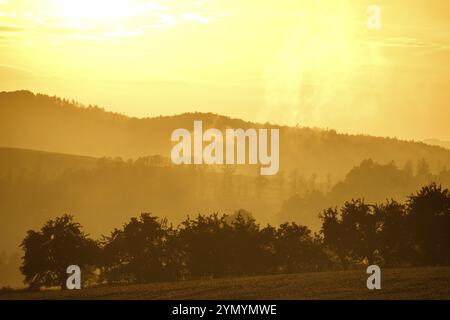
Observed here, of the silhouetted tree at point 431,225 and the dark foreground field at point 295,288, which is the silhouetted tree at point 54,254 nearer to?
the dark foreground field at point 295,288

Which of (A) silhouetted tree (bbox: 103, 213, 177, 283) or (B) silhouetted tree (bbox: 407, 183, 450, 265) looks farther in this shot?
(A) silhouetted tree (bbox: 103, 213, 177, 283)

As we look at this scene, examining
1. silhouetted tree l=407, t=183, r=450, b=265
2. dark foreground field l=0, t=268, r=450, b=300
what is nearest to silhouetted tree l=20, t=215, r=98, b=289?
dark foreground field l=0, t=268, r=450, b=300

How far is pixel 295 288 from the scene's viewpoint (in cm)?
6469

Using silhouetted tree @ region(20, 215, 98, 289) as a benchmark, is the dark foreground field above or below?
below

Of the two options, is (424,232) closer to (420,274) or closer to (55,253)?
(420,274)

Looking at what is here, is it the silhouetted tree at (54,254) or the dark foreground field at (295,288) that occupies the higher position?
the silhouetted tree at (54,254)

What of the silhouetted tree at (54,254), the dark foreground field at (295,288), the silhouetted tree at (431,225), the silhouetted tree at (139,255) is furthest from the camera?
the silhouetted tree at (139,255)

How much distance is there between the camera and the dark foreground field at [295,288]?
58.9 metres

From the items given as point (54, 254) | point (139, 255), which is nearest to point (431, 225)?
point (139, 255)

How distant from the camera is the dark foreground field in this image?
58916 millimetres

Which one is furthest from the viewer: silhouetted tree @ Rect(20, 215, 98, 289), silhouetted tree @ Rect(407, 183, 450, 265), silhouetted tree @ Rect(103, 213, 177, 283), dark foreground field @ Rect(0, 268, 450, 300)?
silhouetted tree @ Rect(103, 213, 177, 283)

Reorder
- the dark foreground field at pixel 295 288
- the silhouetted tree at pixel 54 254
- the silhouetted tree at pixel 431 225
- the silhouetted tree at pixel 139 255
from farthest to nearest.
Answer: the silhouetted tree at pixel 139 255 → the silhouetted tree at pixel 54 254 → the silhouetted tree at pixel 431 225 → the dark foreground field at pixel 295 288

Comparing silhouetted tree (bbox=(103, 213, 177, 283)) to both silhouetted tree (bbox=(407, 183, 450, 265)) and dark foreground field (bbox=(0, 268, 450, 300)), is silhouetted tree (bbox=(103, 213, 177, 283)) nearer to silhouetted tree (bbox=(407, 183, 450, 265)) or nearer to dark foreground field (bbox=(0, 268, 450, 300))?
dark foreground field (bbox=(0, 268, 450, 300))

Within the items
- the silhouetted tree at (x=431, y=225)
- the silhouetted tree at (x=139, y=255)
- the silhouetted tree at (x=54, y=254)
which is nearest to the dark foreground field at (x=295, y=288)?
the silhouetted tree at (x=54, y=254)
